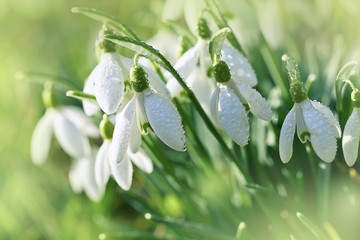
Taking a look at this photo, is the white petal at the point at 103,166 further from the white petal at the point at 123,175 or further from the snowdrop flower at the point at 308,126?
the snowdrop flower at the point at 308,126

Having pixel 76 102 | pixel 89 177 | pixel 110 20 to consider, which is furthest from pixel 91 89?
pixel 76 102

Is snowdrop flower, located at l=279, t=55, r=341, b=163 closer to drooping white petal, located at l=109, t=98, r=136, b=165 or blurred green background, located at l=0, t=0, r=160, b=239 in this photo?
drooping white petal, located at l=109, t=98, r=136, b=165

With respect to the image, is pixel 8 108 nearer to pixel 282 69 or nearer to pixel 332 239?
pixel 282 69

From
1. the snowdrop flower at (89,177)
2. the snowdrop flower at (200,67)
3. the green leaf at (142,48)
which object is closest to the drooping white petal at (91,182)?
the snowdrop flower at (89,177)

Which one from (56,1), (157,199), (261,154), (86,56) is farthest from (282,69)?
(56,1)

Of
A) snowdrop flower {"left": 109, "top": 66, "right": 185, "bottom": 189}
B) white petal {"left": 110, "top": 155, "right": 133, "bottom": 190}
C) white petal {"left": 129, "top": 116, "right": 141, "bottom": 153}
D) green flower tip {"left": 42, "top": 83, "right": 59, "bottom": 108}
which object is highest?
snowdrop flower {"left": 109, "top": 66, "right": 185, "bottom": 189}

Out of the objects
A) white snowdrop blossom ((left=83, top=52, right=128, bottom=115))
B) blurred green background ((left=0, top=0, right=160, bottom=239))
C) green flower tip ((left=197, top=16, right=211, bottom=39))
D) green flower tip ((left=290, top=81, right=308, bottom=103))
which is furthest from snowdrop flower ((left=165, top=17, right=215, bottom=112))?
blurred green background ((left=0, top=0, right=160, bottom=239))
